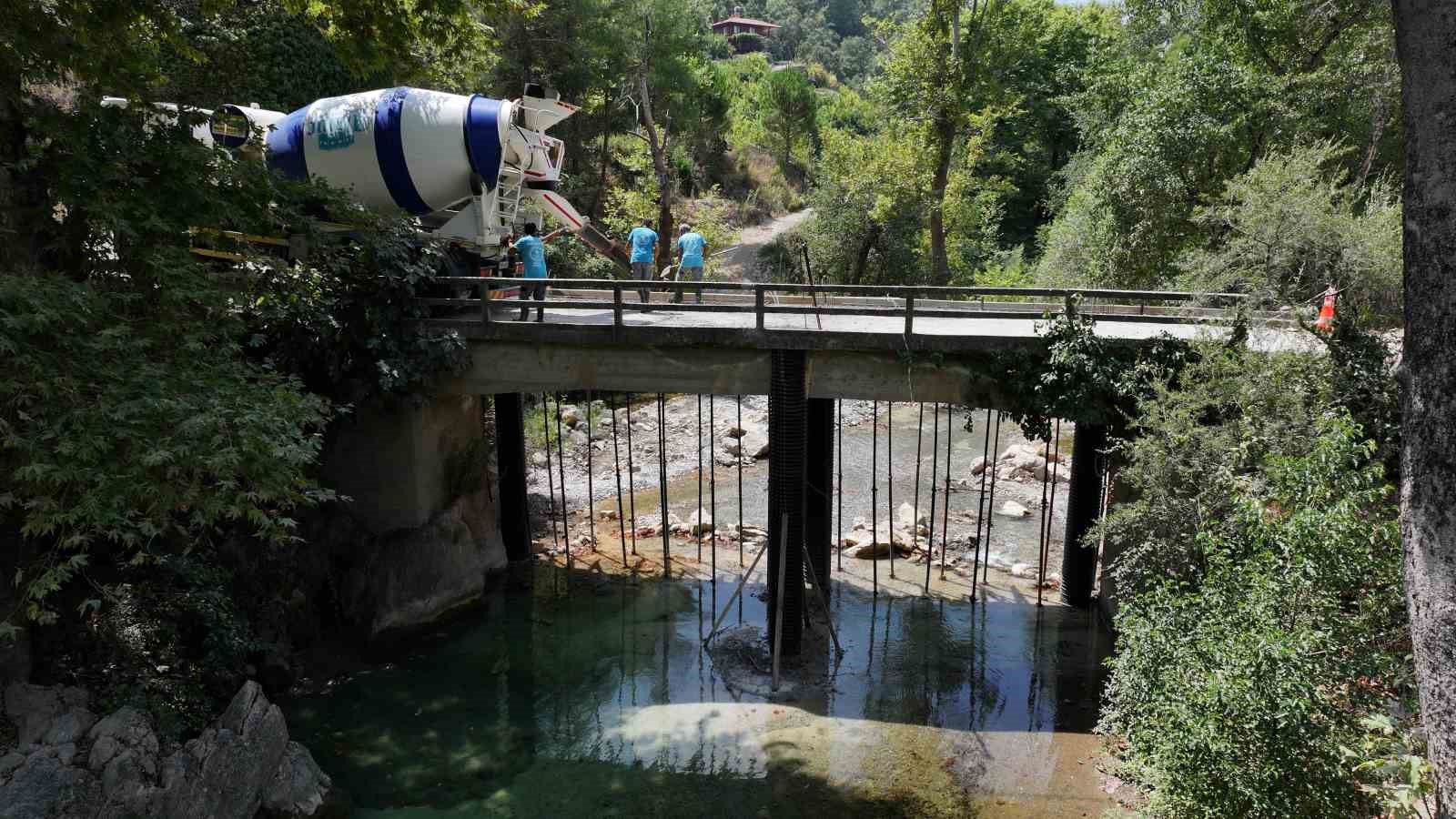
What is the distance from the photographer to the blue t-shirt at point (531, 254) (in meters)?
14.8

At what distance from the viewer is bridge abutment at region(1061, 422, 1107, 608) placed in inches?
570

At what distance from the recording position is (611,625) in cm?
1512

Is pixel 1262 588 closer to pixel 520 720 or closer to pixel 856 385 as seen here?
pixel 856 385

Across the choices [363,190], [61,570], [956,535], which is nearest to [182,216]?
[61,570]

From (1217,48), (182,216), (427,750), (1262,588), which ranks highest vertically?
(1217,48)

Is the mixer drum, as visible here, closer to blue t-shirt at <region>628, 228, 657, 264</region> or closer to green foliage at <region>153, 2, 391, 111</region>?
blue t-shirt at <region>628, 228, 657, 264</region>

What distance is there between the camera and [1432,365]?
22.5 ft

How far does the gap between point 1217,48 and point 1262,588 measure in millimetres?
17438

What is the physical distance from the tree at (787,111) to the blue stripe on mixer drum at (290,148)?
39799 mm

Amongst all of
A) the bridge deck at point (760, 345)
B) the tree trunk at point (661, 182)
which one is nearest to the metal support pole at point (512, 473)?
the bridge deck at point (760, 345)

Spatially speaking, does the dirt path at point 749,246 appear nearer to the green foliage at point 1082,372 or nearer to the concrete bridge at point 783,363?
the concrete bridge at point 783,363

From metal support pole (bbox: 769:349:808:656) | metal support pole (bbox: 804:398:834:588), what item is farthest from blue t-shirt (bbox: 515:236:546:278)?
metal support pole (bbox: 804:398:834:588)

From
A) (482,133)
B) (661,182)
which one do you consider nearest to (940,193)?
(661,182)

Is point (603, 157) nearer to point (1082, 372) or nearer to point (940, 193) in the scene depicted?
point (940, 193)
